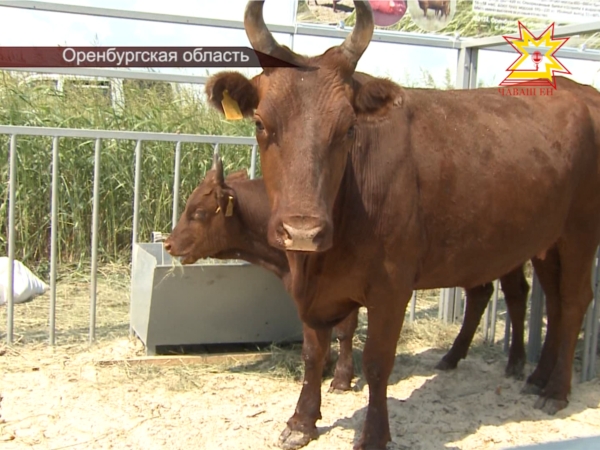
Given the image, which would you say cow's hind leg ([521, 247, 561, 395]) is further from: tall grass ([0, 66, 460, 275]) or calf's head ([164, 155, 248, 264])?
tall grass ([0, 66, 460, 275])

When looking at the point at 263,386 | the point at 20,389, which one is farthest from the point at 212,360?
the point at 20,389

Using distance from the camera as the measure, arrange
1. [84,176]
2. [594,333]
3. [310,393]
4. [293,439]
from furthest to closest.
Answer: [84,176], [594,333], [310,393], [293,439]

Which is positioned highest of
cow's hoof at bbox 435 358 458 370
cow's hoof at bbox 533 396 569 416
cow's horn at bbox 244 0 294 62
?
cow's horn at bbox 244 0 294 62

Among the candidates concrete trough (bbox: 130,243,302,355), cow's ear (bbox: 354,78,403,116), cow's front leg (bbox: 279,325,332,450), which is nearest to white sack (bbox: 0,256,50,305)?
concrete trough (bbox: 130,243,302,355)

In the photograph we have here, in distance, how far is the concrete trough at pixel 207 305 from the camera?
4.95m

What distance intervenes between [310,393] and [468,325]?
68.0 inches

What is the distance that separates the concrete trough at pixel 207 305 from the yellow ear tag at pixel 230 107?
1.65 m

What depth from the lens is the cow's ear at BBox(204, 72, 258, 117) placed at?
135 inches

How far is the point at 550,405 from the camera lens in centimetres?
458

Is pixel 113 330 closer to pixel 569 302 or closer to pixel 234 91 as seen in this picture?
pixel 234 91

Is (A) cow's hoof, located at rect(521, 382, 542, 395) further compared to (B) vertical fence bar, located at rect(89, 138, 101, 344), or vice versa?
(B) vertical fence bar, located at rect(89, 138, 101, 344)

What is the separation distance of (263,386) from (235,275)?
0.83 metres

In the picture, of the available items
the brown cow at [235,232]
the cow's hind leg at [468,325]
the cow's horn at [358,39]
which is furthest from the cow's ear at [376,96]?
the cow's hind leg at [468,325]

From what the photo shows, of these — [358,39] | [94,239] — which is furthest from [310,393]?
[94,239]
